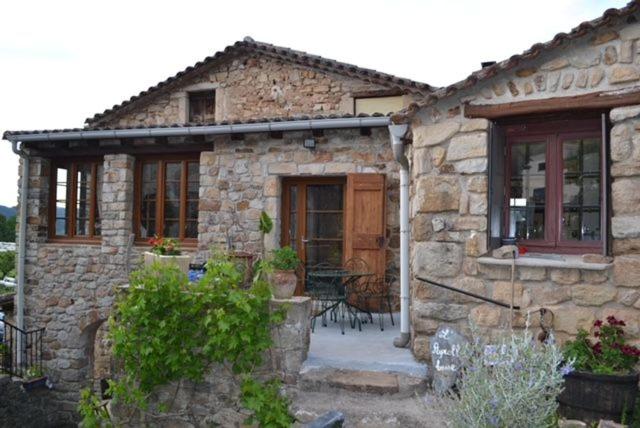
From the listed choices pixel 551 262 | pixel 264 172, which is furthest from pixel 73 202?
pixel 551 262

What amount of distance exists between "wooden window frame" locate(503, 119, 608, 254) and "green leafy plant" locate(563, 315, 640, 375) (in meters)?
0.70

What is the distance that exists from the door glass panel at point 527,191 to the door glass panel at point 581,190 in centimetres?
17

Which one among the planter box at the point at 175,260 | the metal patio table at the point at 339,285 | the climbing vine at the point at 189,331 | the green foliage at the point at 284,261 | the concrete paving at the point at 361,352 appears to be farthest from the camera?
the metal patio table at the point at 339,285

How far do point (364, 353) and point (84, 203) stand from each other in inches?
239

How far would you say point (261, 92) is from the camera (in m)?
9.18

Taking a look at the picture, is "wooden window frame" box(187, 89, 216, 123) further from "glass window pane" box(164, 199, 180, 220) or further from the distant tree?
the distant tree

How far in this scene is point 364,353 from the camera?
4.49 metres

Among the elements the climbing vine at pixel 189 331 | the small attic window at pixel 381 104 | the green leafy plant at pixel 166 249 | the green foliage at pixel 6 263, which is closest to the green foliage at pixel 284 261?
the climbing vine at pixel 189 331

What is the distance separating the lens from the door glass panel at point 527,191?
166 inches

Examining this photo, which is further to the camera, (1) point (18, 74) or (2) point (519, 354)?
(1) point (18, 74)

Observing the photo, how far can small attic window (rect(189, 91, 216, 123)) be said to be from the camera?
381 inches

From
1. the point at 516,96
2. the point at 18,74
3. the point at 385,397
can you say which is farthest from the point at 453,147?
the point at 18,74

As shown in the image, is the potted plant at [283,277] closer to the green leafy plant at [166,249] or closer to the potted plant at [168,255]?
the potted plant at [168,255]

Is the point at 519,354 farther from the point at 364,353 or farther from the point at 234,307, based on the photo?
the point at 234,307
